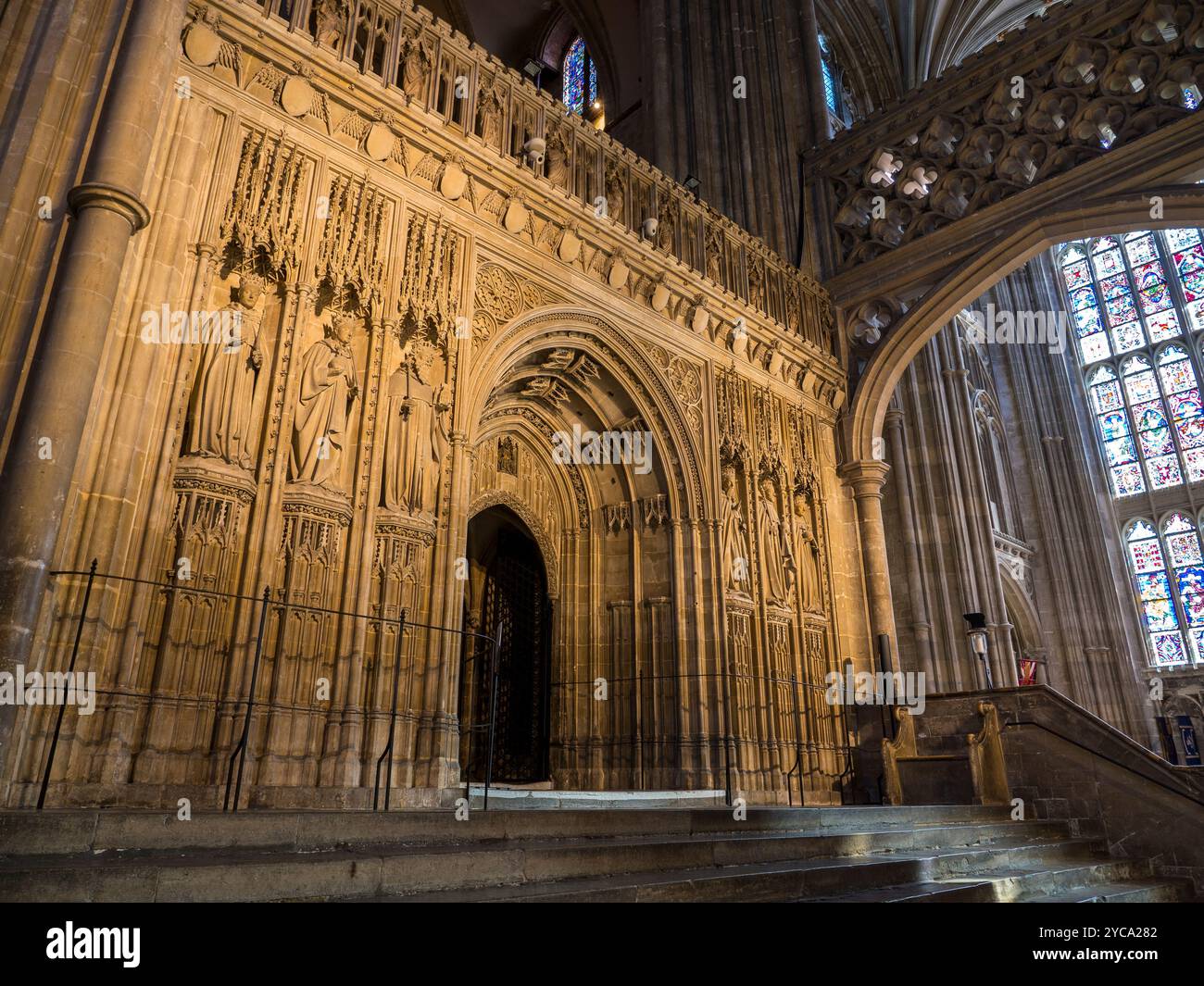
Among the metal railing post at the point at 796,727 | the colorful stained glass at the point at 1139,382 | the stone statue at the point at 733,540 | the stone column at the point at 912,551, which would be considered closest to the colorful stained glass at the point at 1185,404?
the colorful stained glass at the point at 1139,382

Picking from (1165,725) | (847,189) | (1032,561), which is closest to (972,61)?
(847,189)

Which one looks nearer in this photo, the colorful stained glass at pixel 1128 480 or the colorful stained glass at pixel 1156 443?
the colorful stained glass at pixel 1156 443

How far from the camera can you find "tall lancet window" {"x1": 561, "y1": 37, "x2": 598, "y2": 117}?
772 inches

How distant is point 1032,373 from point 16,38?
2587 cm

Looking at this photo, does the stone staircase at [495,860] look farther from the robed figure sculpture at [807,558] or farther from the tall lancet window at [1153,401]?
the tall lancet window at [1153,401]

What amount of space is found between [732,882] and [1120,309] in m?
29.6

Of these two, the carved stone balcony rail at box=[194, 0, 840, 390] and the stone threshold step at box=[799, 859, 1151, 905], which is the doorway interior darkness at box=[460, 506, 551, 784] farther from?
the stone threshold step at box=[799, 859, 1151, 905]

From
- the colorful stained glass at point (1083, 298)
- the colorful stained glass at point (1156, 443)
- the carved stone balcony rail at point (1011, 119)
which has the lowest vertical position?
the carved stone balcony rail at point (1011, 119)

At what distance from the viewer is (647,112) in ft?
50.5

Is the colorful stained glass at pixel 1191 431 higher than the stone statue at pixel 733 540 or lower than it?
higher

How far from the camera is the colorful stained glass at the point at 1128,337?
27.0 metres

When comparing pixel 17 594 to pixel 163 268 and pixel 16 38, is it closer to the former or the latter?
pixel 163 268

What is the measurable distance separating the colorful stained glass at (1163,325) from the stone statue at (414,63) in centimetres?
2638

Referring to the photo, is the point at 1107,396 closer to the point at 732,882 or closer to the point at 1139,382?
the point at 1139,382
